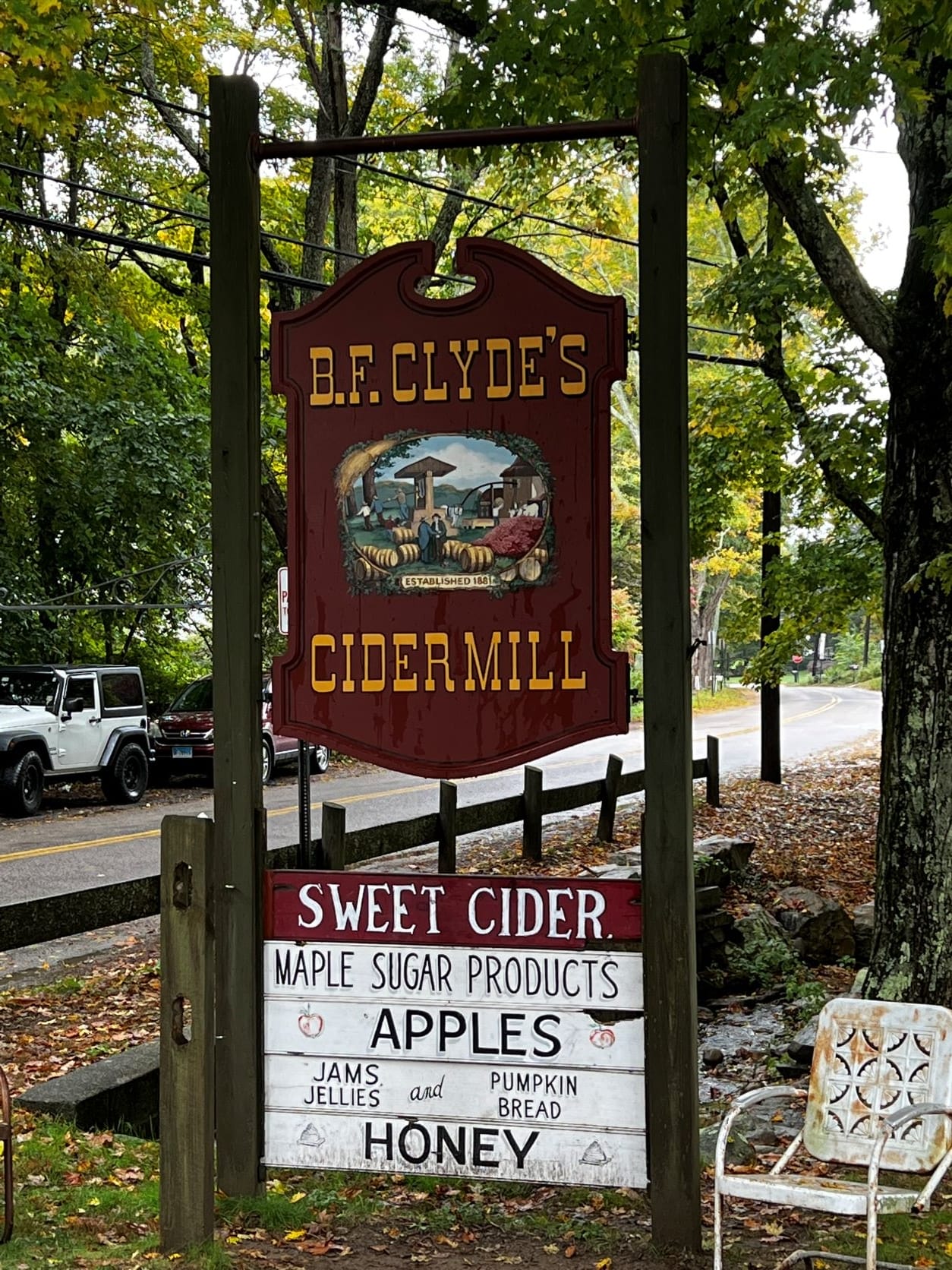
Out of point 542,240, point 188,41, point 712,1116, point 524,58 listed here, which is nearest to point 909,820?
point 712,1116

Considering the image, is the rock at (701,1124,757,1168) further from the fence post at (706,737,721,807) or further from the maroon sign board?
the fence post at (706,737,721,807)

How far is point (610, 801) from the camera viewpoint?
14.4m

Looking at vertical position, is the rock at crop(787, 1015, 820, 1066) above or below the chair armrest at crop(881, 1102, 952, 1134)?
below

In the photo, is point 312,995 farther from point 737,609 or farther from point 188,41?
point 188,41

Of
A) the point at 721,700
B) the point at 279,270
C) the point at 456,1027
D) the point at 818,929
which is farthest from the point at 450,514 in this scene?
the point at 721,700

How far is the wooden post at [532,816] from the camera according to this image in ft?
41.6

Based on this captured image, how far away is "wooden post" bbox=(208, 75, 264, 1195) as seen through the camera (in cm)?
451

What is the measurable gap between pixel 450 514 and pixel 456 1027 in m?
1.71

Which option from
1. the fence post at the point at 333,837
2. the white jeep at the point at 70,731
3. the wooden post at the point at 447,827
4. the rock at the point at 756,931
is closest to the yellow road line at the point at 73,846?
the white jeep at the point at 70,731

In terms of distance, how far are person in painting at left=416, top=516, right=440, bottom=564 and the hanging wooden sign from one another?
1.07 metres

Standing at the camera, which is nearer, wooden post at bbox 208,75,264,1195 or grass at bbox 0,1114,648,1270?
grass at bbox 0,1114,648,1270

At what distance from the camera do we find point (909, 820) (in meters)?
6.77

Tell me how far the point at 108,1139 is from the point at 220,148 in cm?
379

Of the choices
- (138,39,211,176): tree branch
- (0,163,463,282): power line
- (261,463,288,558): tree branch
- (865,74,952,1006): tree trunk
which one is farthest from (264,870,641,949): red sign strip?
(138,39,211,176): tree branch
